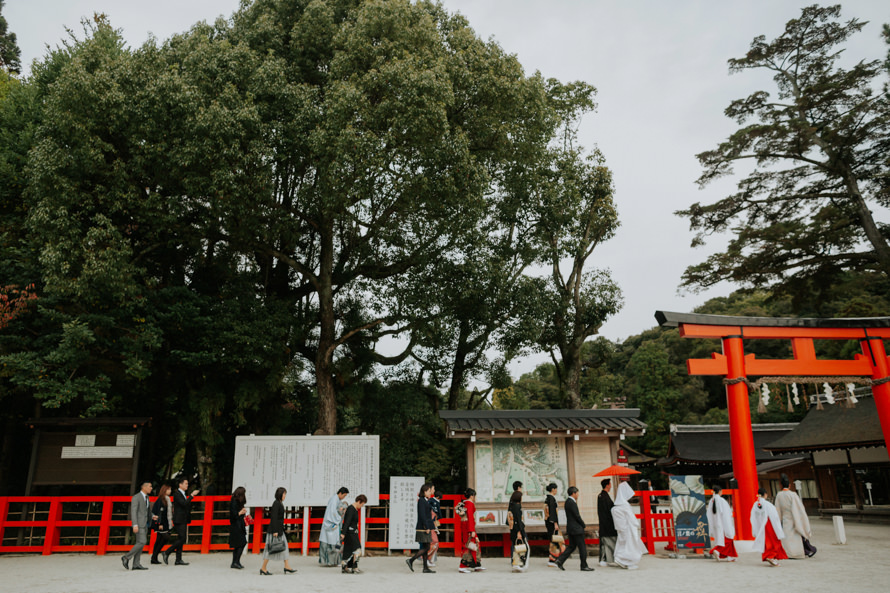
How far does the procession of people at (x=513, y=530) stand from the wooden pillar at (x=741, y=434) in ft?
1.30

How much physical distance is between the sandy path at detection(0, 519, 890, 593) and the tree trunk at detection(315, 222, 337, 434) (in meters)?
4.00

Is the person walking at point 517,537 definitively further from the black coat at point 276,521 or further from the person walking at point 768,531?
→ the person walking at point 768,531

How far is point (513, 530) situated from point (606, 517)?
5.03 feet

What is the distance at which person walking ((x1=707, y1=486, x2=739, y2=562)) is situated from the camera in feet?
28.6

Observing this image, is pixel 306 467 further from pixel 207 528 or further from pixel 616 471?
pixel 616 471

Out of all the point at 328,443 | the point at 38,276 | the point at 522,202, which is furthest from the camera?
the point at 522,202

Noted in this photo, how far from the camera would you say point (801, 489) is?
798 inches

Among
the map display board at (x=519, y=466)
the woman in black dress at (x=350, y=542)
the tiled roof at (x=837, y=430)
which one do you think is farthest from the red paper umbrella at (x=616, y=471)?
the tiled roof at (x=837, y=430)

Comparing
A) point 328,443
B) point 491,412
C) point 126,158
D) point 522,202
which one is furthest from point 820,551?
point 126,158

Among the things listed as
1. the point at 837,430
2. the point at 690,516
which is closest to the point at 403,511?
the point at 690,516

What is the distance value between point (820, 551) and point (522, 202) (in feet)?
36.6

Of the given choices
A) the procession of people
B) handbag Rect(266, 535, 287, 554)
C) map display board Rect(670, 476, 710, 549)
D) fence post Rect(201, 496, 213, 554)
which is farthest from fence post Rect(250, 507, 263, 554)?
map display board Rect(670, 476, 710, 549)

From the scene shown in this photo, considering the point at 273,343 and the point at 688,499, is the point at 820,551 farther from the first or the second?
the point at 273,343

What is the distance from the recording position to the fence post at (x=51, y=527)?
9906 millimetres
